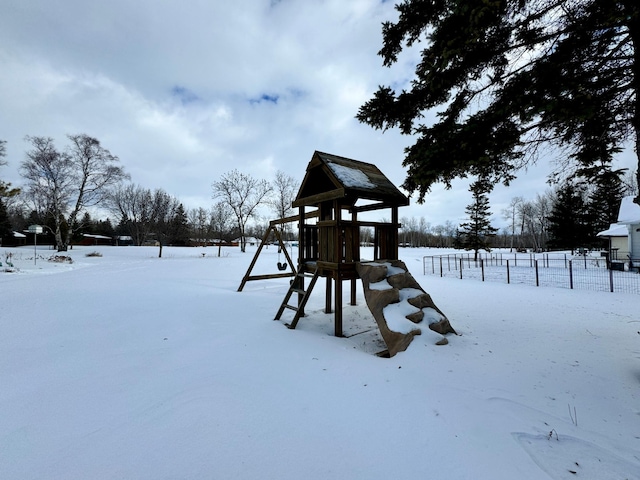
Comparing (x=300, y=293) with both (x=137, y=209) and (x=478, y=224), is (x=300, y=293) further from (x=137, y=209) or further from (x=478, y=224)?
(x=137, y=209)

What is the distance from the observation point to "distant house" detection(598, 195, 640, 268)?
55.2 ft

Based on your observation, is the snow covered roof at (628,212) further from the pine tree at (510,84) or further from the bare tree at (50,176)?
the bare tree at (50,176)

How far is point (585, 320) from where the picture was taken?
6.02 meters

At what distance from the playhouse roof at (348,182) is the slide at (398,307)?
5.30 ft

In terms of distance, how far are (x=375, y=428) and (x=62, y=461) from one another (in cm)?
255

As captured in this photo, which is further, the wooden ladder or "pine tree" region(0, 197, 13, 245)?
"pine tree" region(0, 197, 13, 245)

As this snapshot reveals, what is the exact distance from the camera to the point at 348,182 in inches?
229

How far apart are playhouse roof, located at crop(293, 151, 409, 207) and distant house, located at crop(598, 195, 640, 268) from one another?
19426 millimetres

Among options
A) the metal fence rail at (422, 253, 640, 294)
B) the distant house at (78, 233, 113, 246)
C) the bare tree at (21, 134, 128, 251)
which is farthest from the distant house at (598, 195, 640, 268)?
the distant house at (78, 233, 113, 246)

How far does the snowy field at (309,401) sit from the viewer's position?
6.79 feet

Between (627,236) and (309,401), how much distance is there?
91.3 feet

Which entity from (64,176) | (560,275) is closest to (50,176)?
(64,176)

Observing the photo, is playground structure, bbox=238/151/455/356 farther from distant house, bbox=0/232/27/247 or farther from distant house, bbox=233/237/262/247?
distant house, bbox=0/232/27/247

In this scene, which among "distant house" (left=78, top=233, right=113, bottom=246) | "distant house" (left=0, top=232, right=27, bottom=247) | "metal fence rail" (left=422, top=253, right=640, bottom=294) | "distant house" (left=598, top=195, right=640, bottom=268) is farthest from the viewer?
"distant house" (left=78, top=233, right=113, bottom=246)
